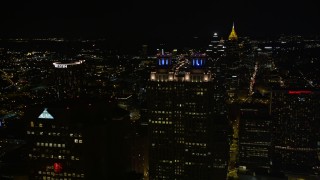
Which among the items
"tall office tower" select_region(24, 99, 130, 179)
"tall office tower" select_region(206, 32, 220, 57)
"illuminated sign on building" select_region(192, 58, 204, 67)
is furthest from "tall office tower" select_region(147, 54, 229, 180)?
"tall office tower" select_region(206, 32, 220, 57)

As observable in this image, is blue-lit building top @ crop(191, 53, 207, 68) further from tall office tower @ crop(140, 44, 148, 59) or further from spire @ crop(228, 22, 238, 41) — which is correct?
tall office tower @ crop(140, 44, 148, 59)

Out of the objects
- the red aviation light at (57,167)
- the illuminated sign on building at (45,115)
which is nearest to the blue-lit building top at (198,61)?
the illuminated sign on building at (45,115)

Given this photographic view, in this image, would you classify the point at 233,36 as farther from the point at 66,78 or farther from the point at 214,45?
the point at 66,78

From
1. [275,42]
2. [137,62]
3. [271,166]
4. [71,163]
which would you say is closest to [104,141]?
[71,163]

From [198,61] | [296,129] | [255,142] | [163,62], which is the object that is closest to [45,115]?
[163,62]

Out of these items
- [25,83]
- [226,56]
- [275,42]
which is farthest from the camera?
[275,42]

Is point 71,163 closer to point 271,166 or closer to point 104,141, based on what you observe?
point 104,141
